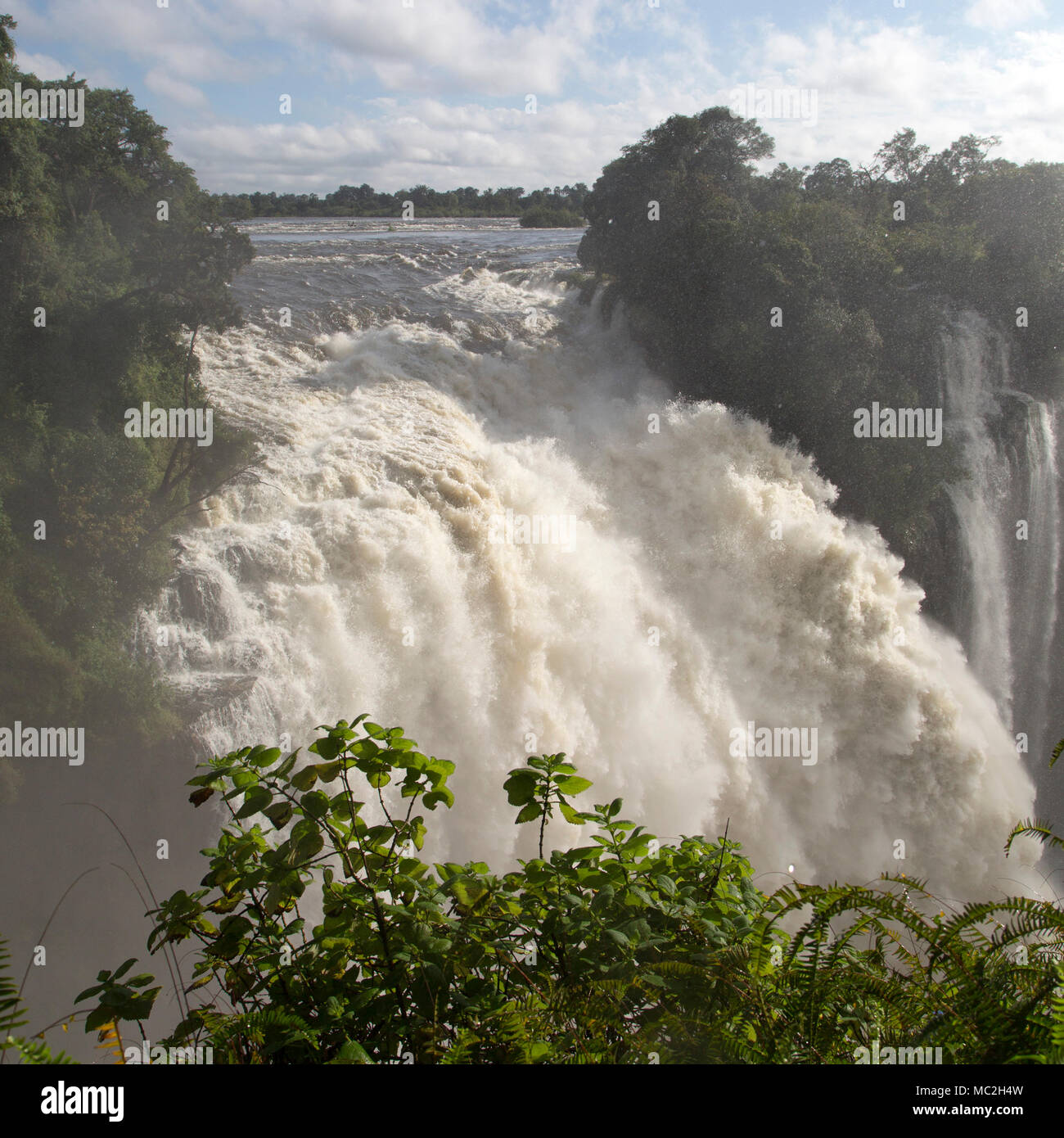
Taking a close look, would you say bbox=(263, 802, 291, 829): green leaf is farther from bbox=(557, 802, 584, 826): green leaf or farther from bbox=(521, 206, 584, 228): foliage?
bbox=(521, 206, 584, 228): foliage

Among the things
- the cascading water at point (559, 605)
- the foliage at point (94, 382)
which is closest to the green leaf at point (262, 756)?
the cascading water at point (559, 605)

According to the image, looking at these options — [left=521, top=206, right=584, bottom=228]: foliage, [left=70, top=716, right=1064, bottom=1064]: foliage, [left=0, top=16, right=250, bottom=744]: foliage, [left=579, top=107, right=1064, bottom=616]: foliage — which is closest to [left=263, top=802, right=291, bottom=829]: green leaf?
[left=70, top=716, right=1064, bottom=1064]: foliage

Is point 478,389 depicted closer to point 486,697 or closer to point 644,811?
point 486,697

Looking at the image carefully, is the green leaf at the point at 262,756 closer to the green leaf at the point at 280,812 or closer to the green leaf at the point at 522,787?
the green leaf at the point at 280,812

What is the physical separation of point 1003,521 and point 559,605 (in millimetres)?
12626

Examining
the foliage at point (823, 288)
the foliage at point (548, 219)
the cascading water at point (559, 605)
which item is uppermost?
the foliage at point (548, 219)

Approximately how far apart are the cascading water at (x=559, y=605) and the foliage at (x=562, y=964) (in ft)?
26.2

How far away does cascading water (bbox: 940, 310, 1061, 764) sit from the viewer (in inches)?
722

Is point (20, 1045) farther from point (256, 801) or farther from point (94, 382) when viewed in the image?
point (94, 382)

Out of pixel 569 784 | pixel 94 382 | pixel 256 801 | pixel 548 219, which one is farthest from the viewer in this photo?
pixel 548 219

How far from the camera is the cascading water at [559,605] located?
10.3m

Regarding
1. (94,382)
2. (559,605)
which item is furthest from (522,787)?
(94,382)

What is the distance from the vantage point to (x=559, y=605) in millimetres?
12242
